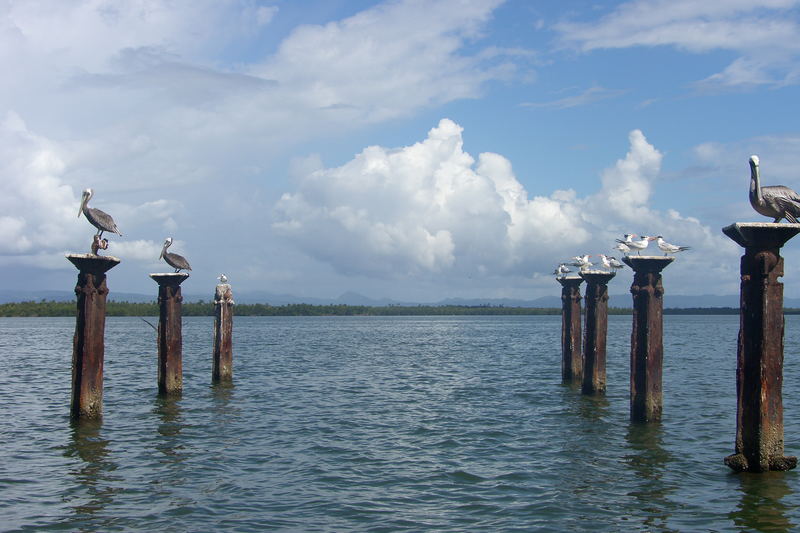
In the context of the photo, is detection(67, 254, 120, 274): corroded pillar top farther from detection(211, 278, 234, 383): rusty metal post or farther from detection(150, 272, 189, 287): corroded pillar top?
detection(211, 278, 234, 383): rusty metal post

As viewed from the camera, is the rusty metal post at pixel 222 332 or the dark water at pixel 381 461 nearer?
the dark water at pixel 381 461

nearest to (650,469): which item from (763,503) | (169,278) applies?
(763,503)

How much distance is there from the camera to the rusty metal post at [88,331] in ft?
54.8

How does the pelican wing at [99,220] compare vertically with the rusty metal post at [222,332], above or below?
above

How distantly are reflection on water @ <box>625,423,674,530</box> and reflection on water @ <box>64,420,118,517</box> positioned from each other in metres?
8.70

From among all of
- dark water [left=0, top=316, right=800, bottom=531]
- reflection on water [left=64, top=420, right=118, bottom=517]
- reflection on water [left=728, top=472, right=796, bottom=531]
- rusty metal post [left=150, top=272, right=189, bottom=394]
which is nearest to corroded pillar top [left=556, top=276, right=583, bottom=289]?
dark water [left=0, top=316, right=800, bottom=531]

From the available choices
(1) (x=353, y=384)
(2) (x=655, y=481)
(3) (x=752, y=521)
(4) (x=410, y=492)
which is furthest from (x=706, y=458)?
(1) (x=353, y=384)

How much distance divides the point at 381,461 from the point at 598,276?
897cm

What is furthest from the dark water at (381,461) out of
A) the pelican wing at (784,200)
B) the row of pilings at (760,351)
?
the pelican wing at (784,200)

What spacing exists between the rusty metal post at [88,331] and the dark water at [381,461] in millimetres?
742

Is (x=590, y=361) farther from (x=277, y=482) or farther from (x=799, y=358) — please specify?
(x=799, y=358)

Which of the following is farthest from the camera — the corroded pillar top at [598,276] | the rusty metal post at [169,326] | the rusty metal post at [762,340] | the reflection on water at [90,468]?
the rusty metal post at [169,326]

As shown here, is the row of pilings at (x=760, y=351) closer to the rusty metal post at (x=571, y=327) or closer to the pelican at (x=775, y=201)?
the pelican at (x=775, y=201)

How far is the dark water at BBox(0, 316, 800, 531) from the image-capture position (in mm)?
11664
